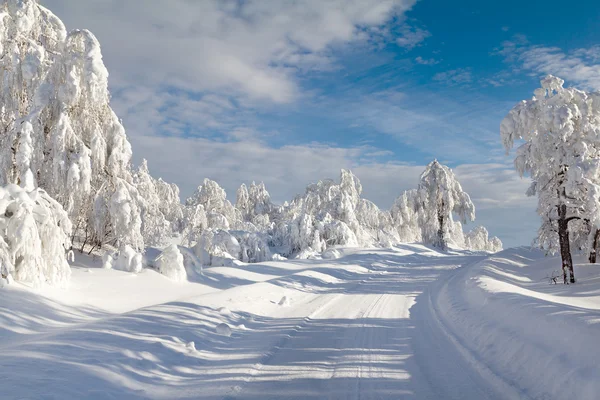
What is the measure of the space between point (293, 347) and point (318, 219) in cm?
2998

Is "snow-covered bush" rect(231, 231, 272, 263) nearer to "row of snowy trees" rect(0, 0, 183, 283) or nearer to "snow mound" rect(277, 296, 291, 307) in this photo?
"row of snowy trees" rect(0, 0, 183, 283)

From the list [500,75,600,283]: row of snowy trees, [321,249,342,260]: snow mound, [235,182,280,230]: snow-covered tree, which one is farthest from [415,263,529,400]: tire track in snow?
[235,182,280,230]: snow-covered tree

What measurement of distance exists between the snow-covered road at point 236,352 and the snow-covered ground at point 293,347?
3cm

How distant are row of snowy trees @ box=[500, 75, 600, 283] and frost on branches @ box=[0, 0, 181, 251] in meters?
17.5

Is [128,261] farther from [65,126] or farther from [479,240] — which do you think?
[479,240]

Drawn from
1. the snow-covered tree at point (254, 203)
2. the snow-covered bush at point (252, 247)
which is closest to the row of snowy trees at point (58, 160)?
the snow-covered bush at point (252, 247)

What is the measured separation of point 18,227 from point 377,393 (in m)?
9.74

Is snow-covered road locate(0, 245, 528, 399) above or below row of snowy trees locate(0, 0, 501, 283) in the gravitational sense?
below

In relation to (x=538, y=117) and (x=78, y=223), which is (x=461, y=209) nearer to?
(x=538, y=117)

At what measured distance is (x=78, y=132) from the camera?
51.5 ft

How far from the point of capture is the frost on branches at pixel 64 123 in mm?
14125

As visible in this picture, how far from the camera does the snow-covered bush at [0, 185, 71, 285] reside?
9.58 m

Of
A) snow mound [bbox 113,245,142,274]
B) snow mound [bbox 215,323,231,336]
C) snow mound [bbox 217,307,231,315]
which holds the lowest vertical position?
snow mound [bbox 215,323,231,336]

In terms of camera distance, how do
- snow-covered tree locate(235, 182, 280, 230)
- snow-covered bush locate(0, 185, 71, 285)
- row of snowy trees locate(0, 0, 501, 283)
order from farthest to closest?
snow-covered tree locate(235, 182, 280, 230) → row of snowy trees locate(0, 0, 501, 283) → snow-covered bush locate(0, 185, 71, 285)
